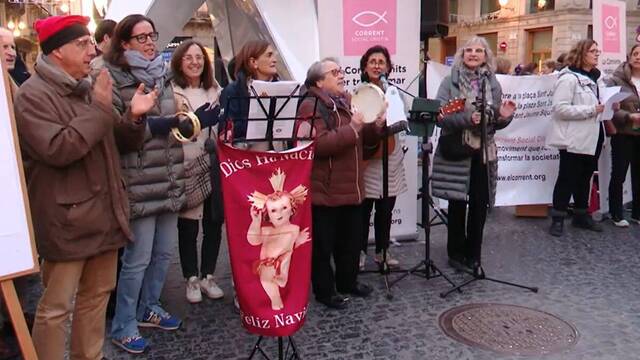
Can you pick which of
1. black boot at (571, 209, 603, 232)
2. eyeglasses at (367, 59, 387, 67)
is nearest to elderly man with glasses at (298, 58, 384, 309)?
eyeglasses at (367, 59, 387, 67)

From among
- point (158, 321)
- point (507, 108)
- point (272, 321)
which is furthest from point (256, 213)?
point (507, 108)

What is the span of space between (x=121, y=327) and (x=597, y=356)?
285 cm

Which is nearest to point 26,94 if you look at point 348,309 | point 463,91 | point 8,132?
point 8,132

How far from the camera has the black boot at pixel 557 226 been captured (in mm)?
6016

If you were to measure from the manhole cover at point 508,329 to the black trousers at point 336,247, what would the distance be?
0.75 meters

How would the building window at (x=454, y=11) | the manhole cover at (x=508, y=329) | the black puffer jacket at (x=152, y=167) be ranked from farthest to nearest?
1. the building window at (x=454, y=11)
2. the manhole cover at (x=508, y=329)
3. the black puffer jacket at (x=152, y=167)

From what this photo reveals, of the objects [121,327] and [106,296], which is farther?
[121,327]

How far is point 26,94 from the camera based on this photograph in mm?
2604

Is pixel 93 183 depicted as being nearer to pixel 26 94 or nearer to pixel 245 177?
pixel 26 94

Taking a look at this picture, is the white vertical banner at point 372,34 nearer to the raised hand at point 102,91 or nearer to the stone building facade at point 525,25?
the raised hand at point 102,91

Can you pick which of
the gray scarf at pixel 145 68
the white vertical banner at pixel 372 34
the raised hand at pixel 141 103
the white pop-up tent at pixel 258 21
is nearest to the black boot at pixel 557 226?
the white vertical banner at pixel 372 34

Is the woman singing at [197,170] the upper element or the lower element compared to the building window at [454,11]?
lower

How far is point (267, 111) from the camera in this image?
314cm

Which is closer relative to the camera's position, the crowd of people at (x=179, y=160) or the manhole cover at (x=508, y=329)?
the crowd of people at (x=179, y=160)
